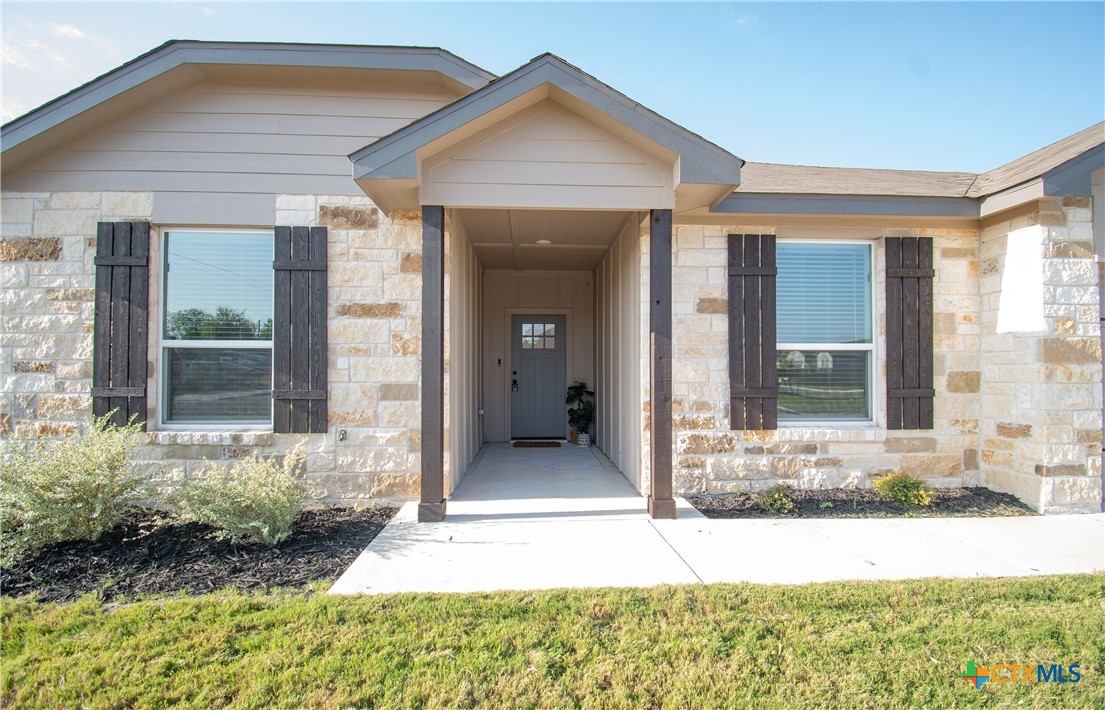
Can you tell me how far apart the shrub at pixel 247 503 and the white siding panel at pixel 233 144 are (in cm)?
252

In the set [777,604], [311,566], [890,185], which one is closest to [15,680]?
[311,566]

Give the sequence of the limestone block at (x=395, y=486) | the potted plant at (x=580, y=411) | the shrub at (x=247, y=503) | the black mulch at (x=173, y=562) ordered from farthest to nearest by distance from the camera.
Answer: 1. the potted plant at (x=580, y=411)
2. the limestone block at (x=395, y=486)
3. the shrub at (x=247, y=503)
4. the black mulch at (x=173, y=562)

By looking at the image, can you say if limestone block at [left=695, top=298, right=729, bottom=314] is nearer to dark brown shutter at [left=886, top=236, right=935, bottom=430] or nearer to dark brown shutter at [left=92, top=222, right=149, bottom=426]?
dark brown shutter at [left=886, top=236, right=935, bottom=430]

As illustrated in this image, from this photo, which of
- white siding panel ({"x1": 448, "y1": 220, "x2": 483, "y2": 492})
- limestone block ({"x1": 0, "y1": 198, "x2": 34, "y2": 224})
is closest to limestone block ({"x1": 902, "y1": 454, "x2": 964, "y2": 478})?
white siding panel ({"x1": 448, "y1": 220, "x2": 483, "y2": 492})

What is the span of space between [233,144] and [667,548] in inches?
193

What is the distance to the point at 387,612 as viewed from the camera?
2.66 metres

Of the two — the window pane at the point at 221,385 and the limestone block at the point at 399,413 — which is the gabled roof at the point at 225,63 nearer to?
the window pane at the point at 221,385

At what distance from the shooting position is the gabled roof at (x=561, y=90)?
3861mm

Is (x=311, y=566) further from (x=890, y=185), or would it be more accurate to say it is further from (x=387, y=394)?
(x=890, y=185)

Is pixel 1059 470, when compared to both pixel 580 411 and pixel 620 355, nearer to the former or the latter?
pixel 620 355

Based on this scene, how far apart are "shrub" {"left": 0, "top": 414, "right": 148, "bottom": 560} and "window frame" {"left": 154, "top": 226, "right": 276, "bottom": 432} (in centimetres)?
102

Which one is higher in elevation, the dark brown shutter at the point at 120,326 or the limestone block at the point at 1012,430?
the dark brown shutter at the point at 120,326

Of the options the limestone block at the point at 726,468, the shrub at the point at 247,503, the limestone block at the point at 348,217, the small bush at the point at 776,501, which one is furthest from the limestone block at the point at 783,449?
the limestone block at the point at 348,217

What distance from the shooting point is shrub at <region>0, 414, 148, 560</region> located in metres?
3.40
